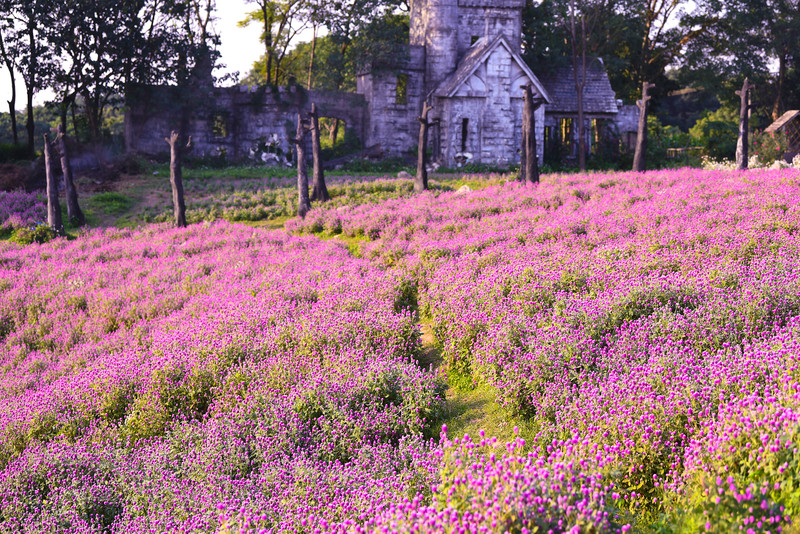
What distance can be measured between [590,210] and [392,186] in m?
12.2

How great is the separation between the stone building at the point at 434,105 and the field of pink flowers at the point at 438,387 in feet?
78.5

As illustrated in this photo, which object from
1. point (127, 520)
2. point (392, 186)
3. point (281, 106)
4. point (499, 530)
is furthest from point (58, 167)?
point (499, 530)

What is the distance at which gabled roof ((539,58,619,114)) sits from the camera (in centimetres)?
3694

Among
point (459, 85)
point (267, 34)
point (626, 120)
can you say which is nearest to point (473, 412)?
point (459, 85)

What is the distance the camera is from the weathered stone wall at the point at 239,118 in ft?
119

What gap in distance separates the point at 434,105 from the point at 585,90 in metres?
9.83

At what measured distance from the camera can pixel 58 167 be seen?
1131 inches

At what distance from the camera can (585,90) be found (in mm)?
37750

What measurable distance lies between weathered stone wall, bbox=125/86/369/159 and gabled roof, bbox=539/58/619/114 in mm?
12034

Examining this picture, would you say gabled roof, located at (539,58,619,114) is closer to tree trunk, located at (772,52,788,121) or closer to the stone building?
the stone building

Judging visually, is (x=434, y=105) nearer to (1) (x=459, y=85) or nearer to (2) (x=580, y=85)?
(1) (x=459, y=85)

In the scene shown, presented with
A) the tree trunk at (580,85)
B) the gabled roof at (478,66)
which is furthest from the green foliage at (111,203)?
the tree trunk at (580,85)

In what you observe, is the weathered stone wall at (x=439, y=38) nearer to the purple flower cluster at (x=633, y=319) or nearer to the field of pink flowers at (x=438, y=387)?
the purple flower cluster at (x=633, y=319)

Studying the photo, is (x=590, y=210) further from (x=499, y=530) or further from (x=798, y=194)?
(x=499, y=530)
